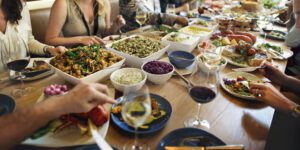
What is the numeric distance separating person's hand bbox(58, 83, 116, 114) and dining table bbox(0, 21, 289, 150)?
171 mm

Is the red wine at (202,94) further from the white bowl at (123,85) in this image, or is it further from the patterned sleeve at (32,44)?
the patterned sleeve at (32,44)

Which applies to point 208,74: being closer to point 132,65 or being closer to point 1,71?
point 132,65

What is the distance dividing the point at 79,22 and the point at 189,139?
1451 millimetres

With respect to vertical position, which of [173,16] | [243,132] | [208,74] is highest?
[173,16]

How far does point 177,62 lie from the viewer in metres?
1.44

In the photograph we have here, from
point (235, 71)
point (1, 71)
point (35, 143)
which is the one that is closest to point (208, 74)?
point (235, 71)

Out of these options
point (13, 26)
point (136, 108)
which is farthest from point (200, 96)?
point (13, 26)

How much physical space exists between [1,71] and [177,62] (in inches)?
40.5

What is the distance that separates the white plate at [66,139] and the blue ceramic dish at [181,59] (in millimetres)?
687

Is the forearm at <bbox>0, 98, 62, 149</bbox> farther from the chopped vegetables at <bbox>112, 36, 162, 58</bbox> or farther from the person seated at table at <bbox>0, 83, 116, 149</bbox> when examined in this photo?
the chopped vegetables at <bbox>112, 36, 162, 58</bbox>

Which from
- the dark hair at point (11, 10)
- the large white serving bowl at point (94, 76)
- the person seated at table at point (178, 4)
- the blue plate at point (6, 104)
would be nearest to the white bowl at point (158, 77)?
the large white serving bowl at point (94, 76)

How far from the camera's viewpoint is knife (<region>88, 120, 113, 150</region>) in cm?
78

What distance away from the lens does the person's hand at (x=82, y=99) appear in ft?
2.72

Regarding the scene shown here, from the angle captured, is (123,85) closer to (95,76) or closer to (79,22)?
(95,76)
